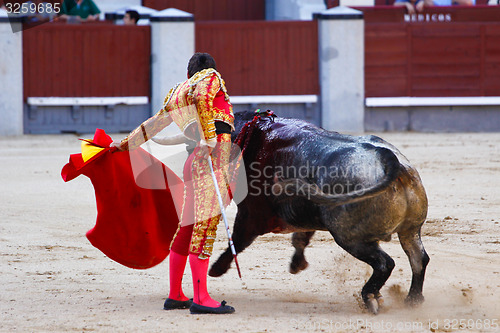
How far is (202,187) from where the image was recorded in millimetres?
2969

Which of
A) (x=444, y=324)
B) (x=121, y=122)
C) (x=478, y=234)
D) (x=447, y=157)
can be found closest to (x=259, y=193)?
(x=444, y=324)

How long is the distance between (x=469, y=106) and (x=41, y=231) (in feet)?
22.6

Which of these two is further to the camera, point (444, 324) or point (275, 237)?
point (275, 237)

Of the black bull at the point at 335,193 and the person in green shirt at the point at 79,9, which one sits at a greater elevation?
the person in green shirt at the point at 79,9

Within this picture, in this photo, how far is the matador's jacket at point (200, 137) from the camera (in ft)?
9.53

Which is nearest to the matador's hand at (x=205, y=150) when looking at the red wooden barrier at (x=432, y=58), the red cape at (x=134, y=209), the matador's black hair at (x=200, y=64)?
the matador's black hair at (x=200, y=64)

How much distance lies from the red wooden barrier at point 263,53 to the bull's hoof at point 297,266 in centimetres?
660

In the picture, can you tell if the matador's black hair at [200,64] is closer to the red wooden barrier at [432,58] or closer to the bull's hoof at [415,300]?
the bull's hoof at [415,300]

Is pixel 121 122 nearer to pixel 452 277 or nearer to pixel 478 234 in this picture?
pixel 478 234

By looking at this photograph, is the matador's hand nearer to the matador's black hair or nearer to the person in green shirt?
the matador's black hair

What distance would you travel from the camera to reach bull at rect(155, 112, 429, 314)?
2906 millimetres

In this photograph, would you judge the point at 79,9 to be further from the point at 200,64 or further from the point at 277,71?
the point at 200,64

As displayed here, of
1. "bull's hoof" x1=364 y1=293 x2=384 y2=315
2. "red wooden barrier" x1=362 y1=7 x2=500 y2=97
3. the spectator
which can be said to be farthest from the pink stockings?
the spectator

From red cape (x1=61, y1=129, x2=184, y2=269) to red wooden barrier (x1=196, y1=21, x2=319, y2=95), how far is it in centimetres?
666
